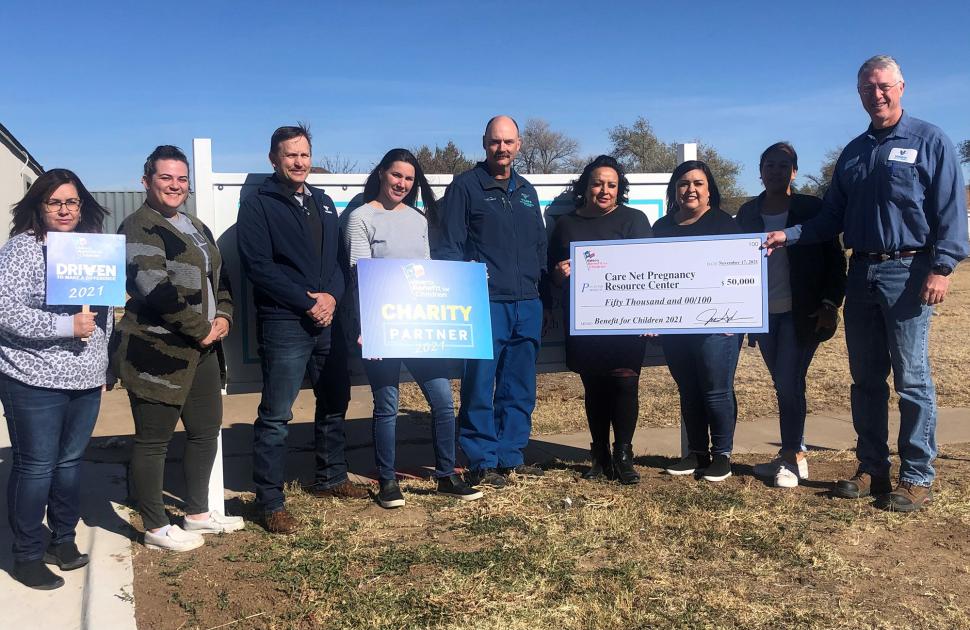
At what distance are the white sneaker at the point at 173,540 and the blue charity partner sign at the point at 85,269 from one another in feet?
4.12

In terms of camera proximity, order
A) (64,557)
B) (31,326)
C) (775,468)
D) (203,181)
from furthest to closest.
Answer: (775,468)
(203,181)
(64,557)
(31,326)

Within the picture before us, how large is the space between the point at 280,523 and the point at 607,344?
2238mm

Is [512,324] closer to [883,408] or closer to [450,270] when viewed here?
[450,270]

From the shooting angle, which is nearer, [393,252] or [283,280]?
[283,280]

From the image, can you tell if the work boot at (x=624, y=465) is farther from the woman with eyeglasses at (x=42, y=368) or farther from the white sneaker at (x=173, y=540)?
the woman with eyeglasses at (x=42, y=368)

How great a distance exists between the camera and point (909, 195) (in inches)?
175

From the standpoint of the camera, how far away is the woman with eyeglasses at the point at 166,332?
12.8ft

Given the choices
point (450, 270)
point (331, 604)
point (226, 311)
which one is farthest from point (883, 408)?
point (226, 311)

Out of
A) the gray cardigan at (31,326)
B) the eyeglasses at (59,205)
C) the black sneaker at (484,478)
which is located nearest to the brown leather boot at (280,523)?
the black sneaker at (484,478)

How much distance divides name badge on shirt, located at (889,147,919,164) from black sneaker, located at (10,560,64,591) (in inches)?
184

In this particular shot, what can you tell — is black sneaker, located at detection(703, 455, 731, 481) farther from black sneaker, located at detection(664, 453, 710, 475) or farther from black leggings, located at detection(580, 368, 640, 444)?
black leggings, located at detection(580, 368, 640, 444)

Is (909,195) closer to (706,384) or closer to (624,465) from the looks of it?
(706,384)

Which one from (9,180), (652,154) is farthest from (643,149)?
(9,180)

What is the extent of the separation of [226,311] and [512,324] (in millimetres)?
1715
